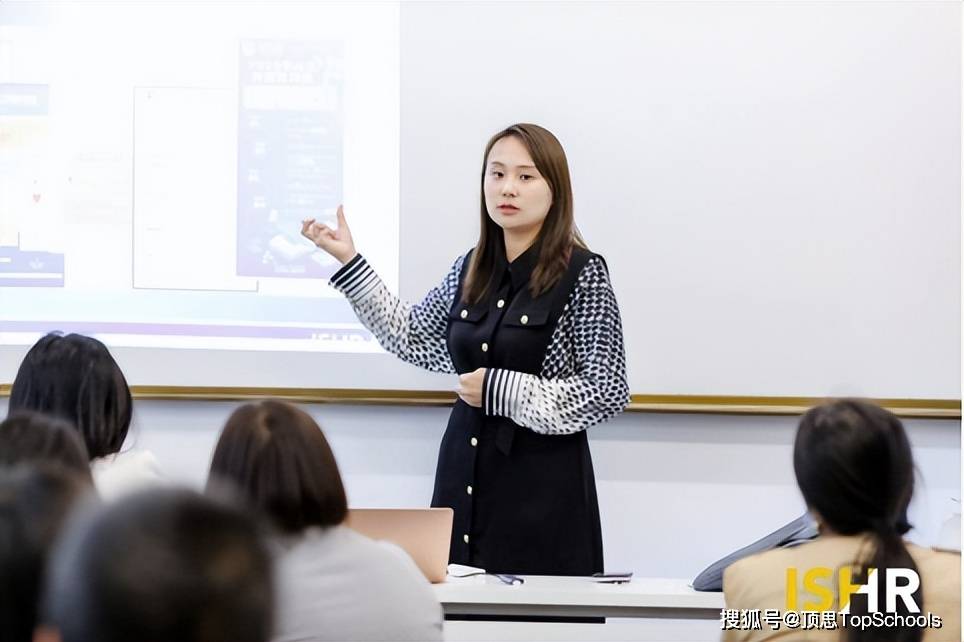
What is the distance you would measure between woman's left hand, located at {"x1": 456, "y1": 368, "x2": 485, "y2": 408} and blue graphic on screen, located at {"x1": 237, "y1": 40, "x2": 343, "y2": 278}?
0.93 m

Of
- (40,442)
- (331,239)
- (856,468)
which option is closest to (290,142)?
(331,239)

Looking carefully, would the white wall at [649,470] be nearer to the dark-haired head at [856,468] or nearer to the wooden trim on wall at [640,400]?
the wooden trim on wall at [640,400]

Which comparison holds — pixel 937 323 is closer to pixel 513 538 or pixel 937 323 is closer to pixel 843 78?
pixel 843 78

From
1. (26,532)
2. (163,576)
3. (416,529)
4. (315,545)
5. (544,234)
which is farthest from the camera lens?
(544,234)

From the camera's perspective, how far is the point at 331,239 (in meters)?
2.88

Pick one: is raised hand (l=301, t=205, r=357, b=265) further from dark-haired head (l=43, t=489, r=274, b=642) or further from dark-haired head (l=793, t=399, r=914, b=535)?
dark-haired head (l=43, t=489, r=274, b=642)

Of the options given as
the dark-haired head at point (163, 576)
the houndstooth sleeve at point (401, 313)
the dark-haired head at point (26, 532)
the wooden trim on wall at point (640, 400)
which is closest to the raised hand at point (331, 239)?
the houndstooth sleeve at point (401, 313)

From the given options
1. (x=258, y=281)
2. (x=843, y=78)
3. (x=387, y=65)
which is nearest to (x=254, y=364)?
(x=258, y=281)

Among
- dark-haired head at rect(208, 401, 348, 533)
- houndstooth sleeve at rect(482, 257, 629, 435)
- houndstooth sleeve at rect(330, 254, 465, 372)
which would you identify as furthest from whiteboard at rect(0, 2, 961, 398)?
dark-haired head at rect(208, 401, 348, 533)

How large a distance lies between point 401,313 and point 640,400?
860mm

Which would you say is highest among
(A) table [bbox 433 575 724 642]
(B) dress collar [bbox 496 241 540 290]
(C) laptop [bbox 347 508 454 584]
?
(B) dress collar [bbox 496 241 540 290]

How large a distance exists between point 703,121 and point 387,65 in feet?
3.06

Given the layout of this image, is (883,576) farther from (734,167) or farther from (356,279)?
(734,167)

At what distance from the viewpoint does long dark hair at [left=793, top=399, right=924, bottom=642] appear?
1622 mm
